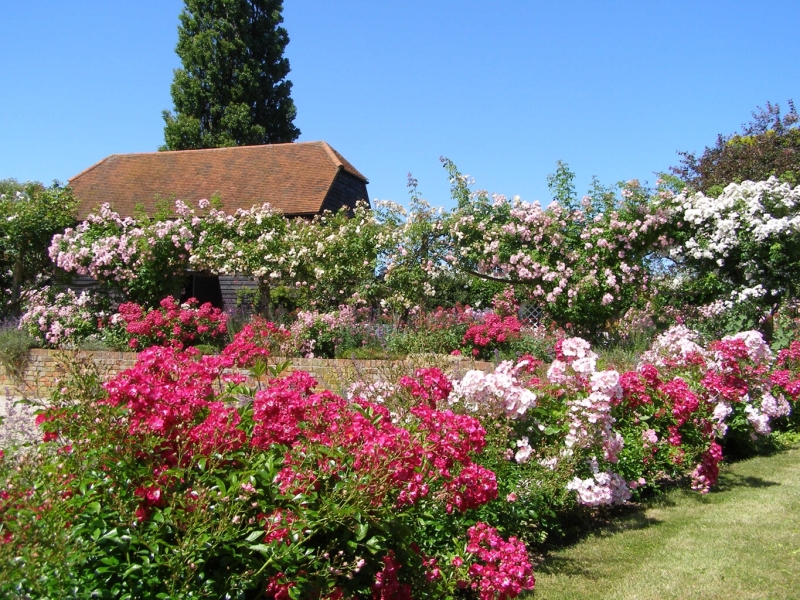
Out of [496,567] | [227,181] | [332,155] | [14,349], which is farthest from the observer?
[332,155]

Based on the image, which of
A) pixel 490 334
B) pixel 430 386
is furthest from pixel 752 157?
pixel 430 386

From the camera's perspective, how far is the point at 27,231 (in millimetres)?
14648

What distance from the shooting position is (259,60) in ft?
92.8

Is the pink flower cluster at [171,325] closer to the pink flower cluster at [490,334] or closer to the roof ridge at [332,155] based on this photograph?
the pink flower cluster at [490,334]

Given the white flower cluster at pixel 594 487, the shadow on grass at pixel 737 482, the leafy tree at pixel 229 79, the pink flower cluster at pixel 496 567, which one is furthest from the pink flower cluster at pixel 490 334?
the leafy tree at pixel 229 79

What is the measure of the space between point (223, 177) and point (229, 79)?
748 cm

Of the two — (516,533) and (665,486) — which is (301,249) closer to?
(665,486)

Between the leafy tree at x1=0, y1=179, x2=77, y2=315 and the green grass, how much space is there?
13551mm

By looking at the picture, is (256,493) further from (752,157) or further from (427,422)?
(752,157)

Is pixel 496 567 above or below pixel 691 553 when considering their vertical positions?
above

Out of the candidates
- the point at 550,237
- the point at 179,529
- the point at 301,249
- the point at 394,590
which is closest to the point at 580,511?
the point at 394,590

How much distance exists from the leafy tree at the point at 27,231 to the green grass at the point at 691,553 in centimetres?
1355

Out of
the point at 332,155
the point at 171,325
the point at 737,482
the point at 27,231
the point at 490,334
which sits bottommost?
the point at 737,482

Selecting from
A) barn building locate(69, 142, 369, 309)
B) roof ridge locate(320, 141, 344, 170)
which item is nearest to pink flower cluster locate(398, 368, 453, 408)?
barn building locate(69, 142, 369, 309)
